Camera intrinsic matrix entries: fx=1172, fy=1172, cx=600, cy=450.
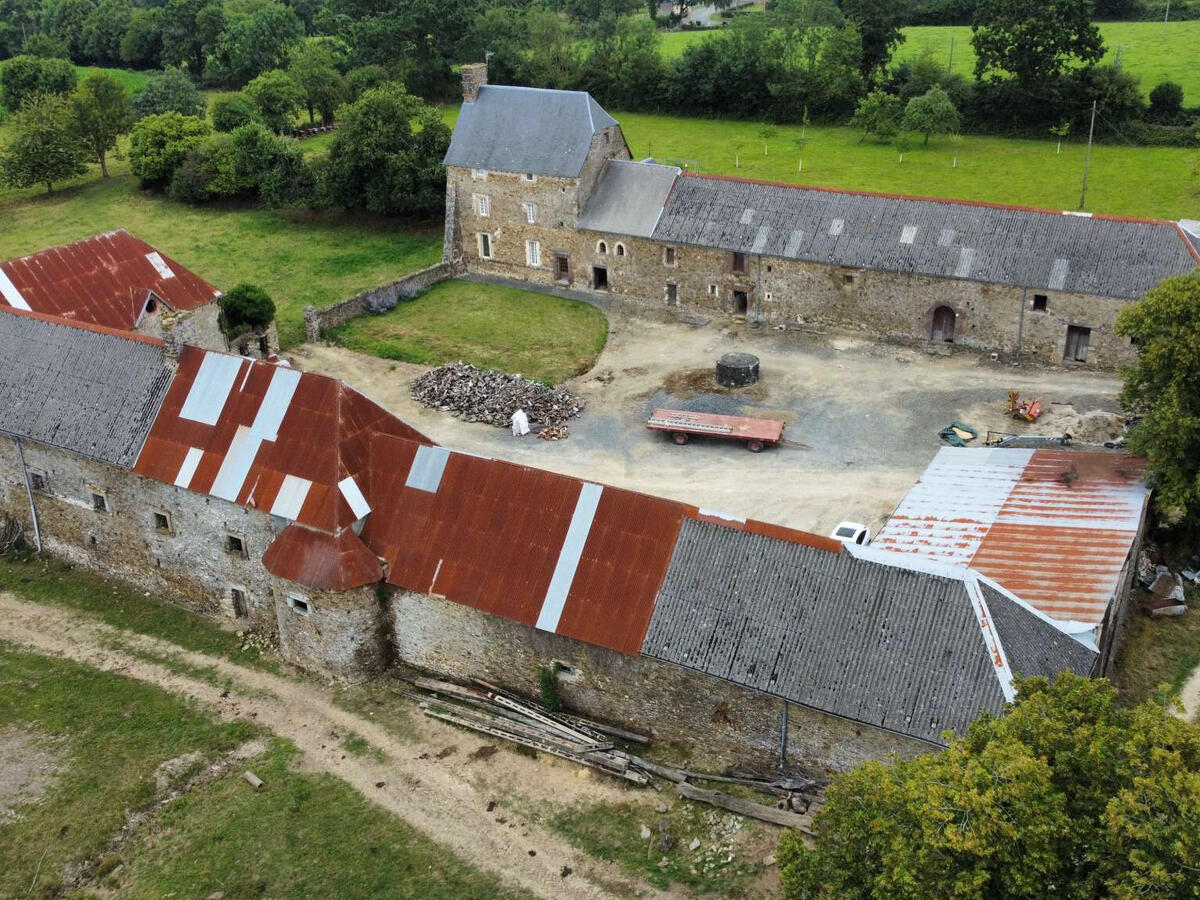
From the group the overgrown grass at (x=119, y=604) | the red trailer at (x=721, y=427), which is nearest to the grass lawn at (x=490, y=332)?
the red trailer at (x=721, y=427)

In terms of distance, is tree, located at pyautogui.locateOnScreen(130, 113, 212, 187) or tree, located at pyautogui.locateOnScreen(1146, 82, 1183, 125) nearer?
tree, located at pyautogui.locateOnScreen(130, 113, 212, 187)

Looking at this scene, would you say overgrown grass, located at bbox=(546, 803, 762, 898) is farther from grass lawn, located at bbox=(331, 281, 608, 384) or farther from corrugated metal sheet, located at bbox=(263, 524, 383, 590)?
grass lawn, located at bbox=(331, 281, 608, 384)

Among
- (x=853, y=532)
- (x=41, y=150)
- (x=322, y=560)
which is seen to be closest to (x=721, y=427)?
(x=853, y=532)

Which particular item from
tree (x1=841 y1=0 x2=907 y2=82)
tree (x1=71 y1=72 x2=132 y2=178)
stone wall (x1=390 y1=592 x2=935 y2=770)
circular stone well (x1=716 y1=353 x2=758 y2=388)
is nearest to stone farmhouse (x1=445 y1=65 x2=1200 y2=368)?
circular stone well (x1=716 y1=353 x2=758 y2=388)

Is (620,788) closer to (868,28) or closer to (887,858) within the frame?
(887,858)

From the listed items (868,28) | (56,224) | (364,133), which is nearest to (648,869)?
(364,133)

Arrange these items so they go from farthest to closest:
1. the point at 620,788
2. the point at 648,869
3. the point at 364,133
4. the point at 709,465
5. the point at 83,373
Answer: the point at 364,133 → the point at 709,465 → the point at 83,373 → the point at 620,788 → the point at 648,869

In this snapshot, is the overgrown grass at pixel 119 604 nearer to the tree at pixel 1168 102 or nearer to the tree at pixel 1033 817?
the tree at pixel 1033 817
